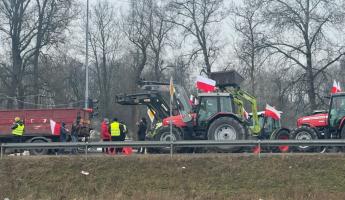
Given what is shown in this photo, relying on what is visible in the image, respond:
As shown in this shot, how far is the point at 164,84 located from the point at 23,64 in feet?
73.4

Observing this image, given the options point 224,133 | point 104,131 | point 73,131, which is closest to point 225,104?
point 224,133

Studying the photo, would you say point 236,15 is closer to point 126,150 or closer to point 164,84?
point 164,84

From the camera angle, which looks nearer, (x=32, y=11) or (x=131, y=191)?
(x=131, y=191)

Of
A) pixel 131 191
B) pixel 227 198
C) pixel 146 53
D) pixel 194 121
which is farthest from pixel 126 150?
pixel 146 53

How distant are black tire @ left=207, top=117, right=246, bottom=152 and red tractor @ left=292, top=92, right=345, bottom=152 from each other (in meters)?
2.19

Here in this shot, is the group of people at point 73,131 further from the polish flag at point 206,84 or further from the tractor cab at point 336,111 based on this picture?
the tractor cab at point 336,111

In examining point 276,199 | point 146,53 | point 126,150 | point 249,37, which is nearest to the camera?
point 276,199

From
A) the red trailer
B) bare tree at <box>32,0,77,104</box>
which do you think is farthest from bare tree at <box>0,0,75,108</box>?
the red trailer

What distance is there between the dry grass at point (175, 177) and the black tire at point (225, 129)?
301 cm

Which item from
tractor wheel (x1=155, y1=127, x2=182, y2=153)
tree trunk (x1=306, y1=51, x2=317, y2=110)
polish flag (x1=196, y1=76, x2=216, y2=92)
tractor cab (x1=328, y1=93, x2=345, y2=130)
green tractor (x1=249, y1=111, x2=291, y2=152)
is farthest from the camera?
tree trunk (x1=306, y1=51, x2=317, y2=110)

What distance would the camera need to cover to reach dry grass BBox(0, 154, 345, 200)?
16.8 metres

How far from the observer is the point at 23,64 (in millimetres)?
45000

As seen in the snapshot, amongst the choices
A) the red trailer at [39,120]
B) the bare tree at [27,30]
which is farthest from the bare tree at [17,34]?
the red trailer at [39,120]

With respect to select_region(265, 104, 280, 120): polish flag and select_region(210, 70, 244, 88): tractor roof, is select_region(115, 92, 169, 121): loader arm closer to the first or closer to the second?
select_region(210, 70, 244, 88): tractor roof
